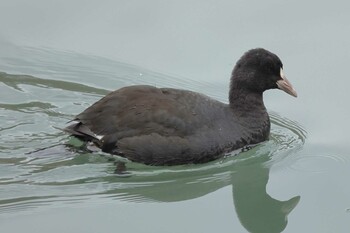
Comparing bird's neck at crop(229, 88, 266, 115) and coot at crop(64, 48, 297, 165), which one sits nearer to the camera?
coot at crop(64, 48, 297, 165)

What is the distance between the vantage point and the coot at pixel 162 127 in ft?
24.6

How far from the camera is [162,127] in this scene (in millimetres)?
7488

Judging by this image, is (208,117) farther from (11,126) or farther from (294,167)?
(11,126)

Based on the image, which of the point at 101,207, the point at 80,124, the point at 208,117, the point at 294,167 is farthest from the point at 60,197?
the point at 294,167

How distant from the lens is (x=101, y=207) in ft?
22.2

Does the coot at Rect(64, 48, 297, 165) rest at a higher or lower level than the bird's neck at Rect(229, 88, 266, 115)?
lower

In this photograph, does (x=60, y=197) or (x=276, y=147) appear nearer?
(x=60, y=197)

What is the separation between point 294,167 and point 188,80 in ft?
5.56

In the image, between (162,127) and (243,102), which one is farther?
(243,102)

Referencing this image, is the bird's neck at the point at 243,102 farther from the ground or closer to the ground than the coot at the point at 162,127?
farther from the ground

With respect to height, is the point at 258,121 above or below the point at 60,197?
above

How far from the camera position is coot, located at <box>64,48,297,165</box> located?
7.49m

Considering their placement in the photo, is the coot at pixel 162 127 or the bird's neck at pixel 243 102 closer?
the coot at pixel 162 127

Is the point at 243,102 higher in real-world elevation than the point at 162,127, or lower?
higher
